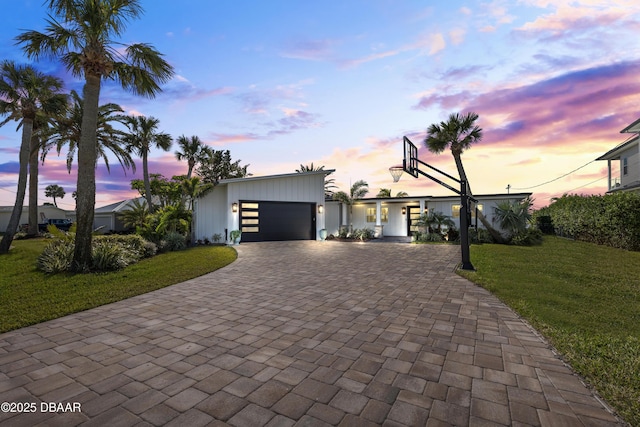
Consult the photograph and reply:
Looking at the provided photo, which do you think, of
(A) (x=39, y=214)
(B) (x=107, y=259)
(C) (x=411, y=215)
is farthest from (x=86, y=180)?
(A) (x=39, y=214)

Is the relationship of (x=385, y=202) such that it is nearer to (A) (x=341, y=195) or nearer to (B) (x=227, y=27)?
(A) (x=341, y=195)

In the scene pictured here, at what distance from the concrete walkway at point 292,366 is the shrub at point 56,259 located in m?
4.17

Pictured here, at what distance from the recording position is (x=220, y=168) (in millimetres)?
31922

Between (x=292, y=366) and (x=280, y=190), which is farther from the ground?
(x=280, y=190)

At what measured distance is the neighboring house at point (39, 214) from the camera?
96.5 feet

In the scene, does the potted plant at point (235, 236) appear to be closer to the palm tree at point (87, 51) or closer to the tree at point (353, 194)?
the palm tree at point (87, 51)

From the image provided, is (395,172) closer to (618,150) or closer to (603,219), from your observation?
(603,219)

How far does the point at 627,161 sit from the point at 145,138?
104 feet

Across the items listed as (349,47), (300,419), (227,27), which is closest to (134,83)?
(227,27)

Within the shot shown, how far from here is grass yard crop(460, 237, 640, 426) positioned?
258cm

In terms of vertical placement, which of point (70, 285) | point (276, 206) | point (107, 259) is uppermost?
point (276, 206)

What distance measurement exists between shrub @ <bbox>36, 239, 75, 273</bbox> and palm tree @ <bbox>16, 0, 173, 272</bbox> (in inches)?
14.8

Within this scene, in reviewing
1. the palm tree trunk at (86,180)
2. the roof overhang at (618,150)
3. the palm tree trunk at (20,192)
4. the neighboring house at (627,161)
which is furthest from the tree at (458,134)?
the palm tree trunk at (20,192)

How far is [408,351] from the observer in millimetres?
3096
